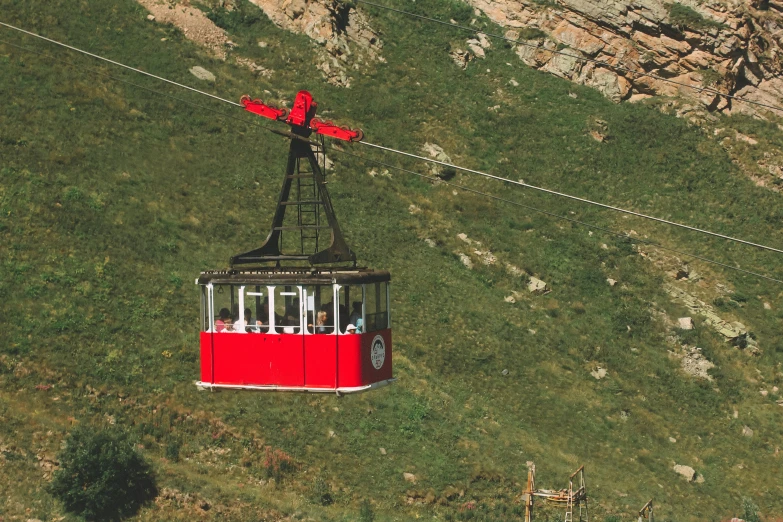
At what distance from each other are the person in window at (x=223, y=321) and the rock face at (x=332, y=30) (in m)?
36.8

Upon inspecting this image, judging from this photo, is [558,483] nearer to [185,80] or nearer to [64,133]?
[64,133]

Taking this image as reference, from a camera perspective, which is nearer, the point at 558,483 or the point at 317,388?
the point at 317,388

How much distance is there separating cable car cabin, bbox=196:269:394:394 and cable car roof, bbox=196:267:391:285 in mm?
21

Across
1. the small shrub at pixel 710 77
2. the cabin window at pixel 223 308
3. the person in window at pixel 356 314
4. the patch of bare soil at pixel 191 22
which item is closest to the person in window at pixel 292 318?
the person in window at pixel 356 314

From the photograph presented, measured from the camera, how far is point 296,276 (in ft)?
69.9

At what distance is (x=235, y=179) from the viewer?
46.8m

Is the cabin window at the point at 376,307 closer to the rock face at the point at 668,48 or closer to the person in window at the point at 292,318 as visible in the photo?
the person in window at the point at 292,318

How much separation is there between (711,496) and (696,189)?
23.1m

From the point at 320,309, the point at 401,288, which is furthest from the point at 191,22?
the point at 320,309

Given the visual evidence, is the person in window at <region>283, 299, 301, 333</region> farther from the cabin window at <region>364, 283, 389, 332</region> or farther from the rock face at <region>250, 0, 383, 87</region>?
the rock face at <region>250, 0, 383, 87</region>

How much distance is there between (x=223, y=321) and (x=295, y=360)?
202cm

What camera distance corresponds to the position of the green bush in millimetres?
28406

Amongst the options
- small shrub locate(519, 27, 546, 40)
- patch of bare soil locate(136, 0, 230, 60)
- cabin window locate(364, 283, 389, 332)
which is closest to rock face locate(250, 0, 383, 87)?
patch of bare soil locate(136, 0, 230, 60)

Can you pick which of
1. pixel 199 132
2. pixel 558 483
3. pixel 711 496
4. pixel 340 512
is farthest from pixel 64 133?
pixel 711 496
